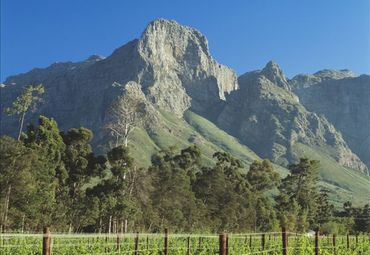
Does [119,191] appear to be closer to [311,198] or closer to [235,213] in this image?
[235,213]

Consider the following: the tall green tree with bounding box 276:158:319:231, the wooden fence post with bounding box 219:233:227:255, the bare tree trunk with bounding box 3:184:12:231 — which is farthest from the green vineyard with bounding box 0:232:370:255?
the tall green tree with bounding box 276:158:319:231

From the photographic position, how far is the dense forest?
4284 cm

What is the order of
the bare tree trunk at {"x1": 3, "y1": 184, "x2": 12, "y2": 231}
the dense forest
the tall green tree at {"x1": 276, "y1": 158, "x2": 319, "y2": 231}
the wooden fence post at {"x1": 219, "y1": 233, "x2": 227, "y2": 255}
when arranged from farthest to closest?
the tall green tree at {"x1": 276, "y1": 158, "x2": 319, "y2": 231} < the dense forest < the bare tree trunk at {"x1": 3, "y1": 184, "x2": 12, "y2": 231} < the wooden fence post at {"x1": 219, "y1": 233, "x2": 227, "y2": 255}

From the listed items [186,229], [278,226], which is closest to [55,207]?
[186,229]

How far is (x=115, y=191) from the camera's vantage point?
51.5 meters

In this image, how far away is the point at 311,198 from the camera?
91812mm

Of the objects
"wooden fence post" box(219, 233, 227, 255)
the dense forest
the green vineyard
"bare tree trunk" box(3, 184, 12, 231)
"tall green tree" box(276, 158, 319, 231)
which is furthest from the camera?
"tall green tree" box(276, 158, 319, 231)

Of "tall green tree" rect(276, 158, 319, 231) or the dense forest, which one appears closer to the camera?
the dense forest

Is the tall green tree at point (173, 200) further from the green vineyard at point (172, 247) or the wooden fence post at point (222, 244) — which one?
the wooden fence post at point (222, 244)

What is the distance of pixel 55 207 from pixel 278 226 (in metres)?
37.5

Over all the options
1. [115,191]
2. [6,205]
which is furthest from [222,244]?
[115,191]

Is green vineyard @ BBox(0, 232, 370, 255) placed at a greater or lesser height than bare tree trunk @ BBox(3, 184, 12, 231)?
lesser

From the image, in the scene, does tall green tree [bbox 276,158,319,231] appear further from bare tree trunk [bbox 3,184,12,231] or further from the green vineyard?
bare tree trunk [bbox 3,184,12,231]

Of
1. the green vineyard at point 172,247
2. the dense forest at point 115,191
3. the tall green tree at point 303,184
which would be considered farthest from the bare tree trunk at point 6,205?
the tall green tree at point 303,184
